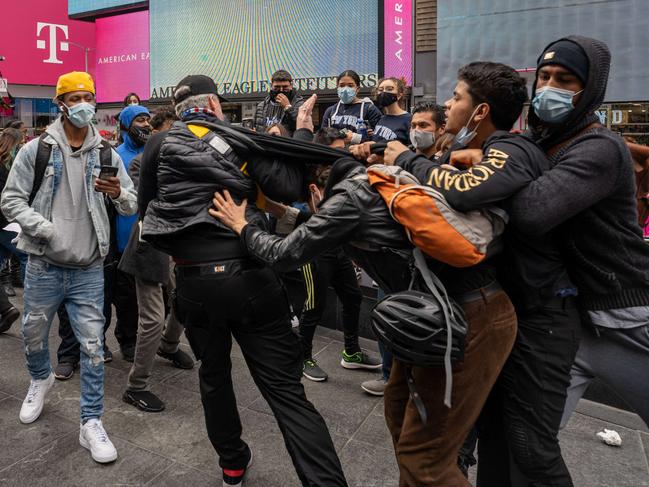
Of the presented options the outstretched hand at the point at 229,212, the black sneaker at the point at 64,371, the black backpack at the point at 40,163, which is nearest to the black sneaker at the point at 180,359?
the black sneaker at the point at 64,371

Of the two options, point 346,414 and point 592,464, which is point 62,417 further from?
point 592,464

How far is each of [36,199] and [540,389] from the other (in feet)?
9.82

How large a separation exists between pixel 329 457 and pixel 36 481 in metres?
1.68

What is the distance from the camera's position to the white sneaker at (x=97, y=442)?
307cm

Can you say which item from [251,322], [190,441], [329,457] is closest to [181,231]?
[251,322]

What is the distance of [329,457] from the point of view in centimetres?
245

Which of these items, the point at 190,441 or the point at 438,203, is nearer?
the point at 438,203

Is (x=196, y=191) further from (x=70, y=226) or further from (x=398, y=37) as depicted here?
(x=398, y=37)

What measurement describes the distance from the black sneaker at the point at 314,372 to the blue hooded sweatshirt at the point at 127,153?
5.96 feet

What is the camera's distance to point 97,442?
311 cm

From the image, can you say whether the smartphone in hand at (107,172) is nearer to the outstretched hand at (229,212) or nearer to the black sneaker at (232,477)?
the outstretched hand at (229,212)

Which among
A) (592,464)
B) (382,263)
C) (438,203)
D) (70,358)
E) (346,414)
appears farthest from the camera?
(70,358)

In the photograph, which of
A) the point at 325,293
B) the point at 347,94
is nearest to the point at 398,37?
the point at 347,94

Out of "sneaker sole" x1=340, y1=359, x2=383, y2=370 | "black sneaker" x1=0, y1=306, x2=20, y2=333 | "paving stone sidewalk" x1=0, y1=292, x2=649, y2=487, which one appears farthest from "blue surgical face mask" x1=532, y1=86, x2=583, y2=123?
"black sneaker" x1=0, y1=306, x2=20, y2=333
